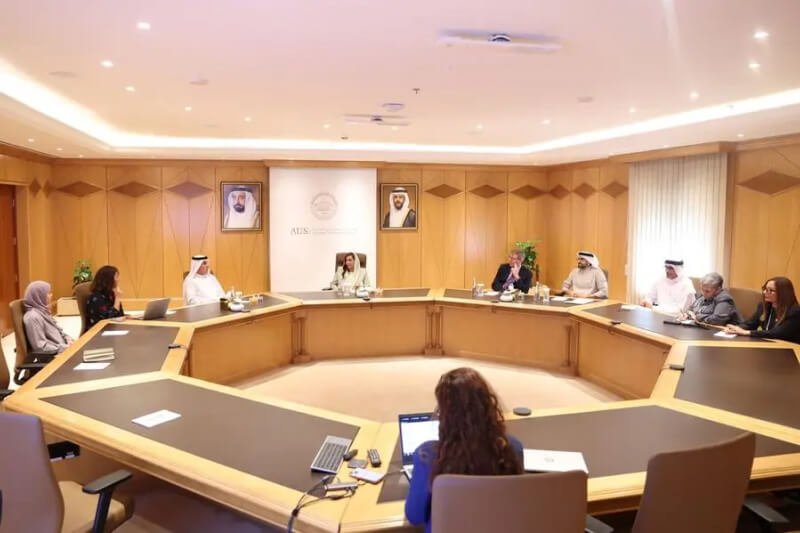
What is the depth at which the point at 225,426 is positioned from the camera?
2566 millimetres

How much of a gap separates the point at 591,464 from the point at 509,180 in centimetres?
913

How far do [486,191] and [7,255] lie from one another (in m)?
7.99

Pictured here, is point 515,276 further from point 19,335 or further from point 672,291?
point 19,335

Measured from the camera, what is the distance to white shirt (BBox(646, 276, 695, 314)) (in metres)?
6.09

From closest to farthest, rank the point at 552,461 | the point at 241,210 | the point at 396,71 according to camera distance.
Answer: the point at 552,461 < the point at 396,71 < the point at 241,210

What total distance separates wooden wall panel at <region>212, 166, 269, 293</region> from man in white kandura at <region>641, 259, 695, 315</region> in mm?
6555

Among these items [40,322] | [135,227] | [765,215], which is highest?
[765,215]

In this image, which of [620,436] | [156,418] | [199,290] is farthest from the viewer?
[199,290]

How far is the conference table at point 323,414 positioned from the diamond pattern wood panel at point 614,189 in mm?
4316

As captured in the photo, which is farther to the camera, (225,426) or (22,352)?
(22,352)

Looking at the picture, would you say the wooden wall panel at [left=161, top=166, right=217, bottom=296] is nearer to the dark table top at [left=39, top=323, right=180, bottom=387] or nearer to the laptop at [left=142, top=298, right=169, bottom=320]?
the laptop at [left=142, top=298, right=169, bottom=320]

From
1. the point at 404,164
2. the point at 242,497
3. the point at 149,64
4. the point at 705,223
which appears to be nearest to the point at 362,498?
the point at 242,497

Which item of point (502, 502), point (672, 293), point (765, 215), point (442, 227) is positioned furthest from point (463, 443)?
point (442, 227)

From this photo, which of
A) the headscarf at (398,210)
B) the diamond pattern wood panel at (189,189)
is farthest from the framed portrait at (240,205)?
the headscarf at (398,210)
